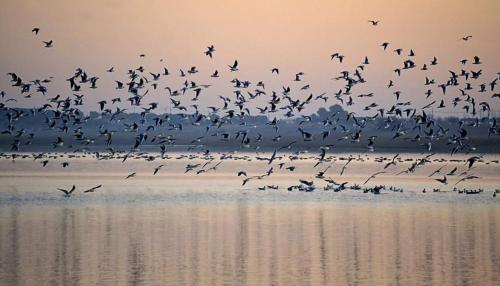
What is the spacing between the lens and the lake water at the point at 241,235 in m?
27.9

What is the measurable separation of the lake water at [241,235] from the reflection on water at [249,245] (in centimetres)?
4

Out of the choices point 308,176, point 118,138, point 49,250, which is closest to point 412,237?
point 49,250

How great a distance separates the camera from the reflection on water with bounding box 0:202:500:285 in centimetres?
2762

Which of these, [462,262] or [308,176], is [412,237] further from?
[308,176]

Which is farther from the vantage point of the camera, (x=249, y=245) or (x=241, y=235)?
(x=241, y=235)

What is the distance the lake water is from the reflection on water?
37 millimetres

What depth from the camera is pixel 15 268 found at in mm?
28375

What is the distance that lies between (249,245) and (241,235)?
239 cm

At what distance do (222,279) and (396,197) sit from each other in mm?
23629

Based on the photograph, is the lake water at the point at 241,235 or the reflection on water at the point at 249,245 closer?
the reflection on water at the point at 249,245

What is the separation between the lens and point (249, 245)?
108ft

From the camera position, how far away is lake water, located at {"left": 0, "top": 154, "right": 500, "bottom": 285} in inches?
1098

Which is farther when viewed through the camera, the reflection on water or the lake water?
the lake water

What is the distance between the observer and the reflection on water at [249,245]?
90.6ft
